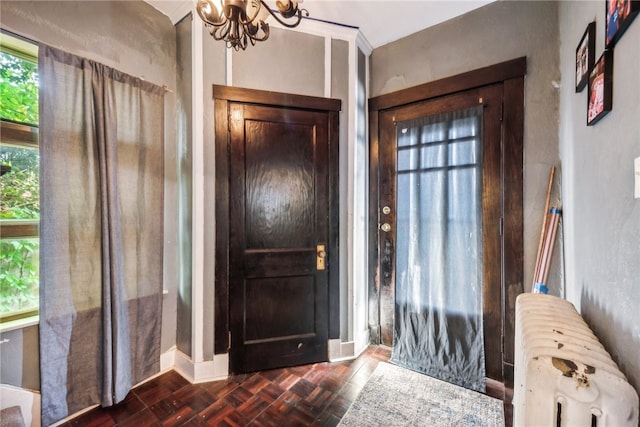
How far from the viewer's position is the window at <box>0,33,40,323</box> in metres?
1.38

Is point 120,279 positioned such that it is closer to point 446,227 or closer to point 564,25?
point 446,227

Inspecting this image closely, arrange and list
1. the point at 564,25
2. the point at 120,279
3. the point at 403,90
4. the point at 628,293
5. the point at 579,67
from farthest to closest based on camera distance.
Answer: the point at 403,90, the point at 120,279, the point at 564,25, the point at 579,67, the point at 628,293

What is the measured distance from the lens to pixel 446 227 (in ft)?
6.35

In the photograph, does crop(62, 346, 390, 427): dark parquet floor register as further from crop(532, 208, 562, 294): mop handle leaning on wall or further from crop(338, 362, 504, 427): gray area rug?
crop(532, 208, 562, 294): mop handle leaning on wall

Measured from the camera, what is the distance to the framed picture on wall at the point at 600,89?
0.87 m

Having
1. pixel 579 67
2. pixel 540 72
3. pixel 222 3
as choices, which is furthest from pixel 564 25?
pixel 222 3

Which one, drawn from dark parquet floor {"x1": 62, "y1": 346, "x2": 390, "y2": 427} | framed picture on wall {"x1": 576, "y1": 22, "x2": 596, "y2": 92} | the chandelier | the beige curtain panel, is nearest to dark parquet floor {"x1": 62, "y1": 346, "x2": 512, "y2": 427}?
dark parquet floor {"x1": 62, "y1": 346, "x2": 390, "y2": 427}

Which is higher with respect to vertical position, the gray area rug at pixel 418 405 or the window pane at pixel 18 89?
the window pane at pixel 18 89

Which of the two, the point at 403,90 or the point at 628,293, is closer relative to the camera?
the point at 628,293

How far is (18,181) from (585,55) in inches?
112

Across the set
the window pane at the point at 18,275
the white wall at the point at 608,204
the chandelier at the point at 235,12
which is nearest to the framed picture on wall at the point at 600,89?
the white wall at the point at 608,204

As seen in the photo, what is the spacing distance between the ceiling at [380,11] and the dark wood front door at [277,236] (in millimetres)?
725

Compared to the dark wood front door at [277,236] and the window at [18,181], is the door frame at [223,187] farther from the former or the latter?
the window at [18,181]

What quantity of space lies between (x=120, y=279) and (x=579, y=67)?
2716 millimetres
